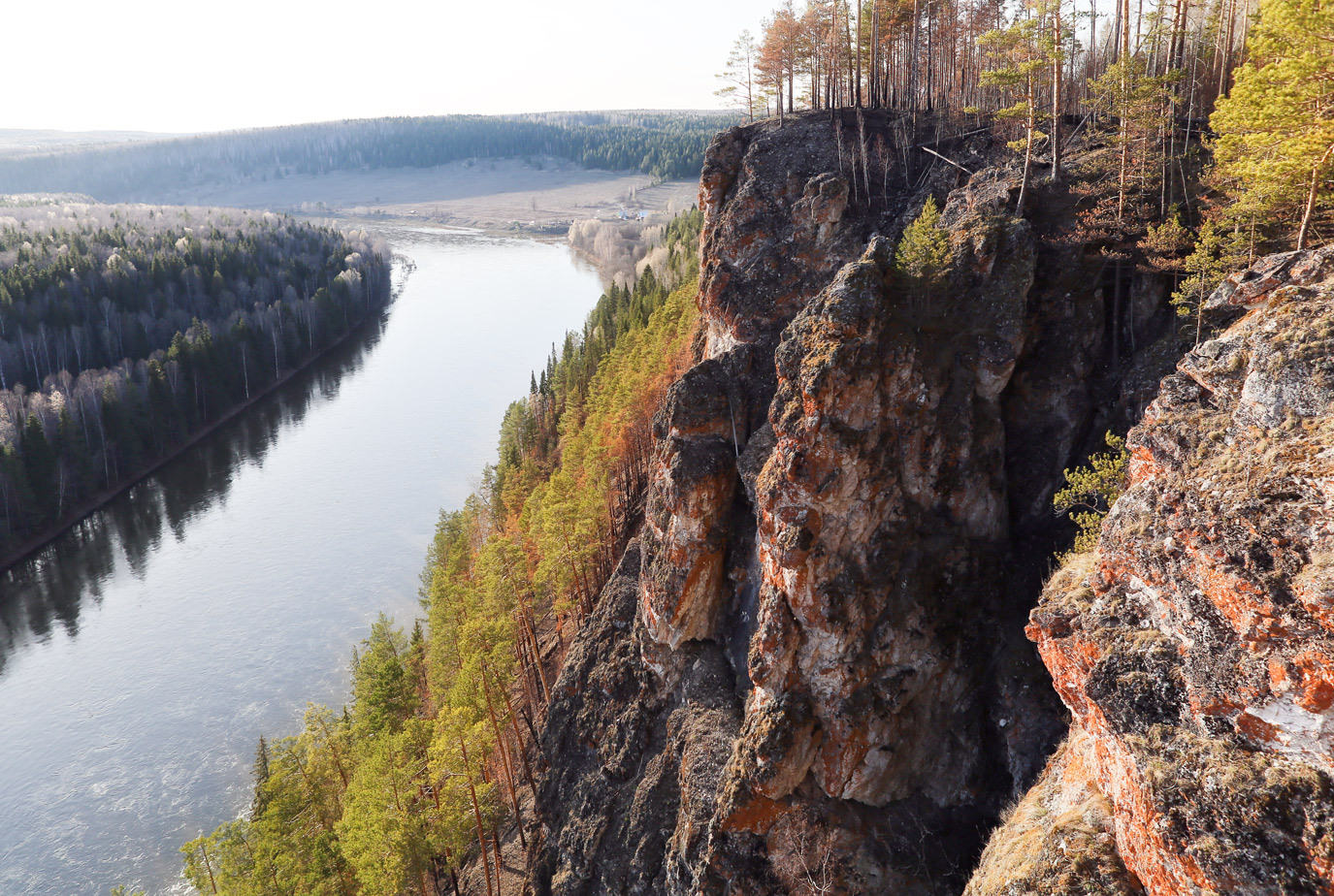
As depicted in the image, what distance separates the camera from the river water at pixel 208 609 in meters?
39.8

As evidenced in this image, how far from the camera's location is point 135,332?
10494cm

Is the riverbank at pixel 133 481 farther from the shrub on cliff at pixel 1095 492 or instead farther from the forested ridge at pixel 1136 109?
the shrub on cliff at pixel 1095 492

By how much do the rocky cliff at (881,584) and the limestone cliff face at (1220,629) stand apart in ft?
15.4

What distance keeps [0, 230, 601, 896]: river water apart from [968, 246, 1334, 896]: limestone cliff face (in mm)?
42224

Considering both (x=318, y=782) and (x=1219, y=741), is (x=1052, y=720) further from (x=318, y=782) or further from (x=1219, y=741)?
(x=318, y=782)

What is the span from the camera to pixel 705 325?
43.5 meters

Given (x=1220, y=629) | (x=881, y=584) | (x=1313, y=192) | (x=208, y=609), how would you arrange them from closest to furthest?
(x=1220, y=629)
(x=1313, y=192)
(x=881, y=584)
(x=208, y=609)

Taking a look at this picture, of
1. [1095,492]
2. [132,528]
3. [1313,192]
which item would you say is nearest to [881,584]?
[1095,492]

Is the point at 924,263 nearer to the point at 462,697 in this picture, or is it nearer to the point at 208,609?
the point at 462,697

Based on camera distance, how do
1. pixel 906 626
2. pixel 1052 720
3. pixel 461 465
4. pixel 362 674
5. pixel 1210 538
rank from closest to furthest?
pixel 1210 538
pixel 1052 720
pixel 906 626
pixel 362 674
pixel 461 465

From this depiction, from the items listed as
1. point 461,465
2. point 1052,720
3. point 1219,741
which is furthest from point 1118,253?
point 461,465

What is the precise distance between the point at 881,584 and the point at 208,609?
55.4m

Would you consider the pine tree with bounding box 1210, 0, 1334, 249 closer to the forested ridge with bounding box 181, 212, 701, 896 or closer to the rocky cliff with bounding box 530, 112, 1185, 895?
the rocky cliff with bounding box 530, 112, 1185, 895

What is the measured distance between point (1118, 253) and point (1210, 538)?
1364 centimetres
